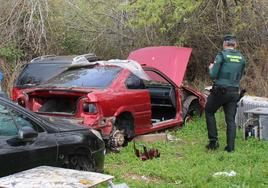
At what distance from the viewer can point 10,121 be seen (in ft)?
17.1

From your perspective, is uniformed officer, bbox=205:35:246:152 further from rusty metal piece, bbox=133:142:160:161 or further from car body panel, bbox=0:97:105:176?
car body panel, bbox=0:97:105:176

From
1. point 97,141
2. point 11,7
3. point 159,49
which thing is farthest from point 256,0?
point 97,141

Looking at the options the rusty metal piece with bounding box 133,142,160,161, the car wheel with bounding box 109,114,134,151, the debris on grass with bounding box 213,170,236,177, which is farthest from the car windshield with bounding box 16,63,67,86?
the debris on grass with bounding box 213,170,236,177

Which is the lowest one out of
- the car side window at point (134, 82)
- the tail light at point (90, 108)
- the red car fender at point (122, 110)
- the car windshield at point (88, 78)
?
the red car fender at point (122, 110)

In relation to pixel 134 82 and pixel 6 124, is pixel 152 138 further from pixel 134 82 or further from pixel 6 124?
pixel 6 124

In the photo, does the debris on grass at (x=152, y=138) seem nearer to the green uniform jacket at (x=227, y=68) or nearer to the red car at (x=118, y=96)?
the red car at (x=118, y=96)

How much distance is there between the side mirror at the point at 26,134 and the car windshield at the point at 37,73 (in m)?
5.51

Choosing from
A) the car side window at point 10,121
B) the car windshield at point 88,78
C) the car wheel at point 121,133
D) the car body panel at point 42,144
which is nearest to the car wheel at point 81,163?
the car body panel at point 42,144

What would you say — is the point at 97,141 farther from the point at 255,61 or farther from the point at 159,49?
the point at 255,61

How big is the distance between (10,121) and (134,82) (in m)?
4.40

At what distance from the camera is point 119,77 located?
9.05 meters

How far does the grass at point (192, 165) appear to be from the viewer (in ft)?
21.7

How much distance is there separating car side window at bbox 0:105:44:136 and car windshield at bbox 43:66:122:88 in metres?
3.53

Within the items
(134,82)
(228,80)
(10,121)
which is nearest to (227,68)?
(228,80)
